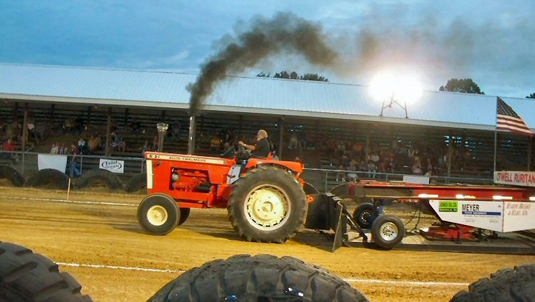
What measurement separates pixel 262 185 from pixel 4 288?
23.4ft

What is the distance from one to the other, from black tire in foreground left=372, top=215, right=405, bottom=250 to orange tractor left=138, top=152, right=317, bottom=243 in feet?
3.84

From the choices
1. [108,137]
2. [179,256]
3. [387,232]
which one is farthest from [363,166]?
[179,256]

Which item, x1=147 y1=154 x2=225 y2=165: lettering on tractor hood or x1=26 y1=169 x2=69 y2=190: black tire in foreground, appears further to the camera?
x1=26 y1=169 x2=69 y2=190: black tire in foreground

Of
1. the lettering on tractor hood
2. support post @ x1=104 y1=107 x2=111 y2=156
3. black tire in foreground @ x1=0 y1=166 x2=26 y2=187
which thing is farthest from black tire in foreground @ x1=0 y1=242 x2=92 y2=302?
support post @ x1=104 y1=107 x2=111 y2=156

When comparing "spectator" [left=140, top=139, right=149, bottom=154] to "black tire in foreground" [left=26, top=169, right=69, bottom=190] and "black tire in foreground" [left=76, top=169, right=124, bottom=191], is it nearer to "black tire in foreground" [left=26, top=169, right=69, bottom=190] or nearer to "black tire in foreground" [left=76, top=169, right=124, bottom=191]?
"black tire in foreground" [left=76, top=169, right=124, bottom=191]

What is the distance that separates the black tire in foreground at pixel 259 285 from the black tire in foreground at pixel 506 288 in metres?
1.01

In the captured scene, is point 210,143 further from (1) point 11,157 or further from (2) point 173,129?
(1) point 11,157

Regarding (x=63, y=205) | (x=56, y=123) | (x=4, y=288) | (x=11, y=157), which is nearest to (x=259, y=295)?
(x=4, y=288)

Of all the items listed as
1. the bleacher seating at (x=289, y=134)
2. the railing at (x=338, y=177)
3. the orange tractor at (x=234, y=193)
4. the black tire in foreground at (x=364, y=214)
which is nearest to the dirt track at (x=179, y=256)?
the orange tractor at (x=234, y=193)

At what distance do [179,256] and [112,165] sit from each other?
40.3 feet

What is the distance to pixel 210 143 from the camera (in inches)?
945

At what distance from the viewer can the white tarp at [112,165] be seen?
735 inches

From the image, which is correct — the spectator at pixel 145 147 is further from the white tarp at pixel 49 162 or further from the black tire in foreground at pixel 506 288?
the black tire in foreground at pixel 506 288

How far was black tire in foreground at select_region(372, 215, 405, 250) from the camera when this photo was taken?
8.56m
